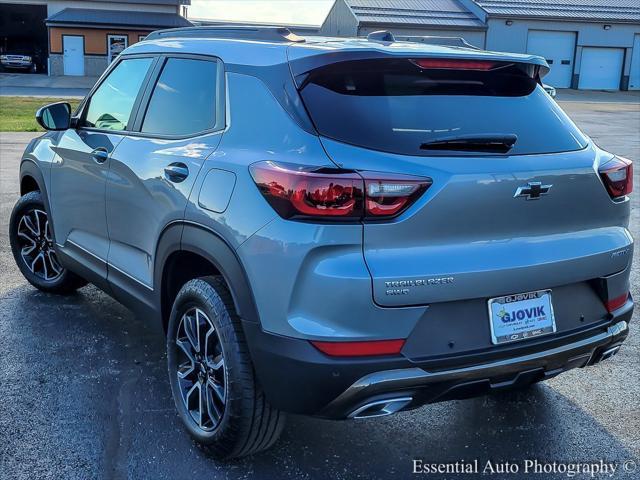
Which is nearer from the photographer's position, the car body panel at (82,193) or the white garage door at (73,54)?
the car body panel at (82,193)

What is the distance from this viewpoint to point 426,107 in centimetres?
301

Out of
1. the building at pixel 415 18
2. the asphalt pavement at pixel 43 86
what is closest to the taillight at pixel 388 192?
the asphalt pavement at pixel 43 86

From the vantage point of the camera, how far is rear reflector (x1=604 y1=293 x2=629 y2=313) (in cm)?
324

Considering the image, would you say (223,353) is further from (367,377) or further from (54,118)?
(54,118)

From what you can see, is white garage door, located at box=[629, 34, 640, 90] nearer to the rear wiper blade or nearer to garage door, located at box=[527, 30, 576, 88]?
garage door, located at box=[527, 30, 576, 88]

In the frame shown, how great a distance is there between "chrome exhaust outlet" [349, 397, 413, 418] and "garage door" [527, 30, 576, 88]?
46258 mm

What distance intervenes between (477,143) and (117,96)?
2.42 m

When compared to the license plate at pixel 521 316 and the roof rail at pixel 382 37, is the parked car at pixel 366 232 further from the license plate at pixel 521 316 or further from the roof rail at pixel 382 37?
the roof rail at pixel 382 37

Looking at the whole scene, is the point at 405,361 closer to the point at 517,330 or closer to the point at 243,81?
the point at 517,330

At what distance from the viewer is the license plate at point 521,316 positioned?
287 cm

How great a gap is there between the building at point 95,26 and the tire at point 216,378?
41.7 meters

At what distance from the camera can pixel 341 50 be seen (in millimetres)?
2967

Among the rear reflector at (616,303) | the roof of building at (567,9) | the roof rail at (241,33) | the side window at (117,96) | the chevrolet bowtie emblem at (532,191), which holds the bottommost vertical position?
the rear reflector at (616,303)

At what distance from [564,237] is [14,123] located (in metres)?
18.1
